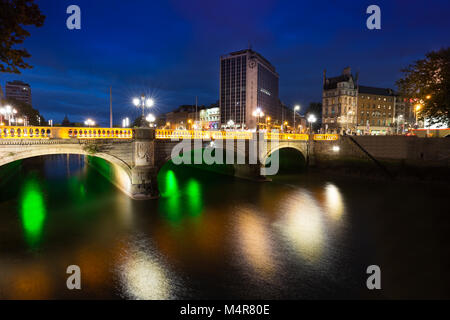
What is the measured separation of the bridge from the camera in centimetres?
1828

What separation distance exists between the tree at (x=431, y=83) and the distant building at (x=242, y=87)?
243 feet

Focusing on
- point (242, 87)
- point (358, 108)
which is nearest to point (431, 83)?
point (358, 108)

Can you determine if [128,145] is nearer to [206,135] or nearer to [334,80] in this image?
[206,135]

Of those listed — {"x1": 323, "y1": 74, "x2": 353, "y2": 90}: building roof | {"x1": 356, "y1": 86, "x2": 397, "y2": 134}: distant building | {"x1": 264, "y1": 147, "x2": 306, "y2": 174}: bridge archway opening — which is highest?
{"x1": 323, "y1": 74, "x2": 353, "y2": 90}: building roof

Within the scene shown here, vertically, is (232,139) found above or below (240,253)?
above

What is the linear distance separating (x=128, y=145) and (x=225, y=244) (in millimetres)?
13277

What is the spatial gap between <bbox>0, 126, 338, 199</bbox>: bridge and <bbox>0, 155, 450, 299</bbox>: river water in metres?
2.34

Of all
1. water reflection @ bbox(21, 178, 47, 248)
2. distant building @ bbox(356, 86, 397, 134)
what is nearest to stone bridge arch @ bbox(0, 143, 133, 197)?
water reflection @ bbox(21, 178, 47, 248)

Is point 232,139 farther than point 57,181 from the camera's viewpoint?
No

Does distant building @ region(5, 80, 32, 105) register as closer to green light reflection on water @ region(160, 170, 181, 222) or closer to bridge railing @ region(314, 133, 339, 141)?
green light reflection on water @ region(160, 170, 181, 222)
